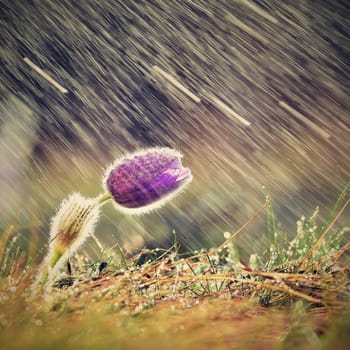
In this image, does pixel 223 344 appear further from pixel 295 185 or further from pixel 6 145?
pixel 6 145

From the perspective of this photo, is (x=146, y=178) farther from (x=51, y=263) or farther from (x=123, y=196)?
(x=51, y=263)

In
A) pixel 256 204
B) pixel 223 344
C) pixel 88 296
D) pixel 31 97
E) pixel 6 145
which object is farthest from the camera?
pixel 31 97

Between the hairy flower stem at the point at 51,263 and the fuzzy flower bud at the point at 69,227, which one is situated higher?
the fuzzy flower bud at the point at 69,227

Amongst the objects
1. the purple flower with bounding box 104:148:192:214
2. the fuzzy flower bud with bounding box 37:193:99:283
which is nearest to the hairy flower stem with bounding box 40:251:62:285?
the fuzzy flower bud with bounding box 37:193:99:283

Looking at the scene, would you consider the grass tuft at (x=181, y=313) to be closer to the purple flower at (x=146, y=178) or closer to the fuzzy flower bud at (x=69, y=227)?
the fuzzy flower bud at (x=69, y=227)

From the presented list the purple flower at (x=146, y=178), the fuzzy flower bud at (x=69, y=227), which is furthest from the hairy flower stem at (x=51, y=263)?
the purple flower at (x=146, y=178)

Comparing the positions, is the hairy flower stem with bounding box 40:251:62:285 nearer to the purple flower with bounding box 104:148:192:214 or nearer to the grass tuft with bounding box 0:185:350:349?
the grass tuft with bounding box 0:185:350:349

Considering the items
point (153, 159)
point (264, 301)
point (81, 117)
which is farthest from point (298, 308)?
point (81, 117)
